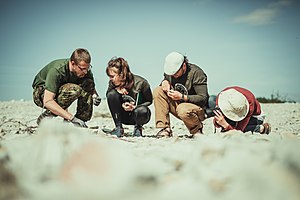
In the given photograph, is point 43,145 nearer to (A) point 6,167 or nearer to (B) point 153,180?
(A) point 6,167

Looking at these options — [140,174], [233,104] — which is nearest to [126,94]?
[233,104]

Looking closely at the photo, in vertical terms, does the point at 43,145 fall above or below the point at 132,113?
above

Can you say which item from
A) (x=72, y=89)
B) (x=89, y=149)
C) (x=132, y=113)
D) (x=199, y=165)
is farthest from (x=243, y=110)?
(x=89, y=149)

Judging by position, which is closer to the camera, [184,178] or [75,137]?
[184,178]

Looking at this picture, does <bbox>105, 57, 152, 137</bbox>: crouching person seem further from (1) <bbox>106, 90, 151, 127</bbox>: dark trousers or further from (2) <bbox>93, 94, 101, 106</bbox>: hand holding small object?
(2) <bbox>93, 94, 101, 106</bbox>: hand holding small object

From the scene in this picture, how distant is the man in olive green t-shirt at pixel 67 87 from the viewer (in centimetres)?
438

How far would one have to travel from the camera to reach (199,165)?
1.80m

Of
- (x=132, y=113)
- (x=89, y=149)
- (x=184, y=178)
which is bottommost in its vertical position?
(x=132, y=113)

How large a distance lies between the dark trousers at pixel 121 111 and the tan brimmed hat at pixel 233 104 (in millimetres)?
1008

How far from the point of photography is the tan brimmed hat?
13.5 feet

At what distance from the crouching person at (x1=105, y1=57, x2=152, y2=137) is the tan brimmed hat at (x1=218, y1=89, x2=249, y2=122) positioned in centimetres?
101

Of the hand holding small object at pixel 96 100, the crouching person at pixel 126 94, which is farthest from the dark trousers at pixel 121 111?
the hand holding small object at pixel 96 100

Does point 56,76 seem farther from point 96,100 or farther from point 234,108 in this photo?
point 234,108

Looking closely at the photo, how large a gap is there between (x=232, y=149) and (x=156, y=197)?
68 centimetres
